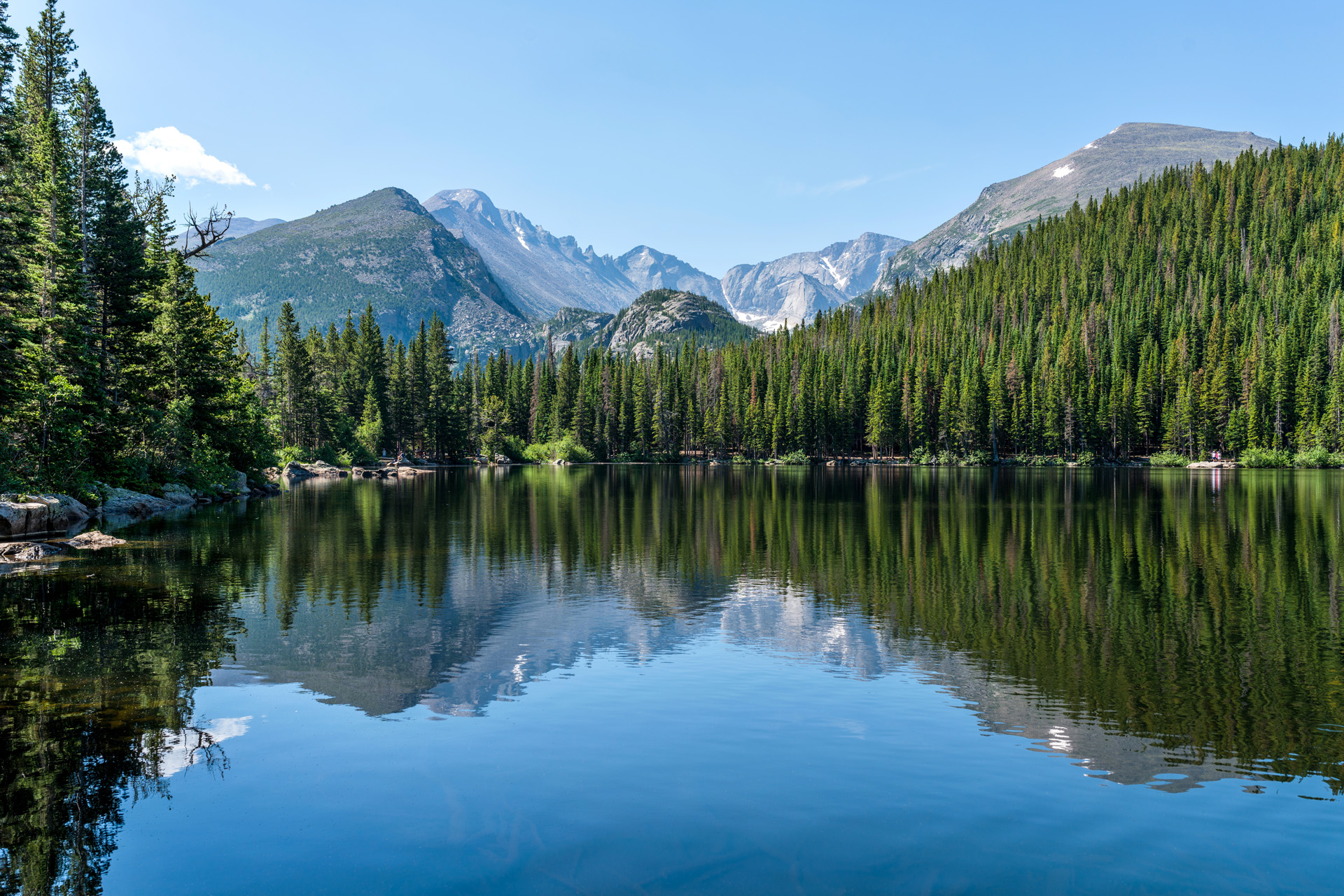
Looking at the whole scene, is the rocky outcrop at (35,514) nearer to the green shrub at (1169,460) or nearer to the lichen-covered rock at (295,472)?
the lichen-covered rock at (295,472)

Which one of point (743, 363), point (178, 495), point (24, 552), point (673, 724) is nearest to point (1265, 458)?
point (743, 363)

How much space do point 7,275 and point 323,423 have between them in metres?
75.1

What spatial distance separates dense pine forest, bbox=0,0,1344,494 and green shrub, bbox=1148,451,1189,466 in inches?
140

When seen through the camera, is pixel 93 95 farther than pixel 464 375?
No

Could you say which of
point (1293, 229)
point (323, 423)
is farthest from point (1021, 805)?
point (1293, 229)

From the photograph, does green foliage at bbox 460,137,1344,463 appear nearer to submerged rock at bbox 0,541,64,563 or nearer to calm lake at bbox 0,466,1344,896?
submerged rock at bbox 0,541,64,563

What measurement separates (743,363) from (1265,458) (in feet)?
326

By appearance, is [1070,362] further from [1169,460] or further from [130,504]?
[130,504]

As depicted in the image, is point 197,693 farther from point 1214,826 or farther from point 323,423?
point 323,423

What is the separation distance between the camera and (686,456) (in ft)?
543

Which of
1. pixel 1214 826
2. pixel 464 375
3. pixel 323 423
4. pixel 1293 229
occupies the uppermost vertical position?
pixel 1293 229

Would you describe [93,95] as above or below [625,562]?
above

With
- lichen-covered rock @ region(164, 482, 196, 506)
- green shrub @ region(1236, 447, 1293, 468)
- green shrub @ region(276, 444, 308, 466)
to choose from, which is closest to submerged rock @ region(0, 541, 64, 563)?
lichen-covered rock @ region(164, 482, 196, 506)

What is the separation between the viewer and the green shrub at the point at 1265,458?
109 m
